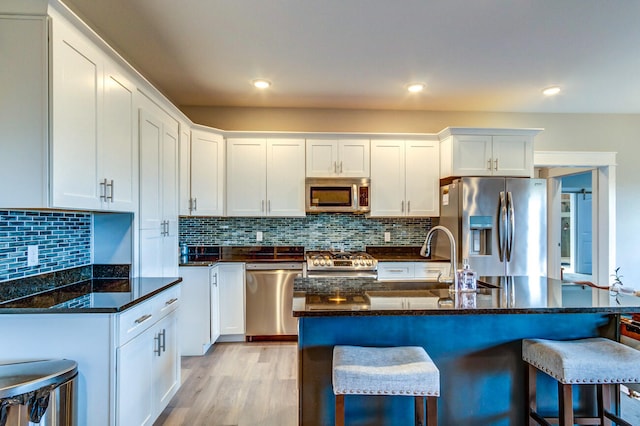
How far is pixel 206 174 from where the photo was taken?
11.7 feet

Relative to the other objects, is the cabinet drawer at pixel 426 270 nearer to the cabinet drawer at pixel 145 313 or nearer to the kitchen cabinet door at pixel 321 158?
the kitchen cabinet door at pixel 321 158

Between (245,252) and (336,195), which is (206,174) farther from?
(336,195)

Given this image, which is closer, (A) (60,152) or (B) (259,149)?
(A) (60,152)

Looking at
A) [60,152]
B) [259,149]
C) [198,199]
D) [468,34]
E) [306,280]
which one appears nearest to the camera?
[60,152]

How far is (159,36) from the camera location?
2.42 metres

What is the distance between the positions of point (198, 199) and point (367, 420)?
2646 millimetres

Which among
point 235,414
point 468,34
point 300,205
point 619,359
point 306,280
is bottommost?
point 235,414

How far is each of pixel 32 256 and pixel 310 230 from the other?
2.65 meters

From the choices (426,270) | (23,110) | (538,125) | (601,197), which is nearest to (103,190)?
(23,110)

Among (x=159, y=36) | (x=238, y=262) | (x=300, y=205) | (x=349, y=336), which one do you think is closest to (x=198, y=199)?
(x=238, y=262)

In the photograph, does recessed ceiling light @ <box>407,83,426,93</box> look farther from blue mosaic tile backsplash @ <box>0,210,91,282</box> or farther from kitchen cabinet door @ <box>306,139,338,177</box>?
blue mosaic tile backsplash @ <box>0,210,91,282</box>

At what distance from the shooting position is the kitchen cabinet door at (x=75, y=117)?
1.57m

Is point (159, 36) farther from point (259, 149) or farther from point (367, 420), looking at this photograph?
point (367, 420)

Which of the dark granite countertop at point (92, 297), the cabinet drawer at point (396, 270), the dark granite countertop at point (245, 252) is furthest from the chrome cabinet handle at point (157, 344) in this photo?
the cabinet drawer at point (396, 270)
